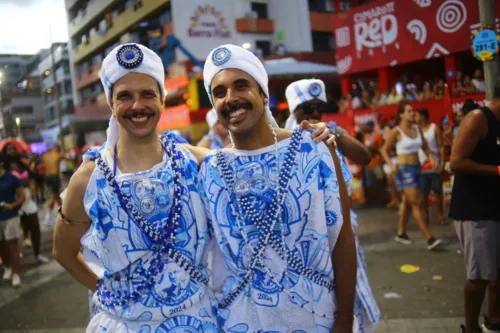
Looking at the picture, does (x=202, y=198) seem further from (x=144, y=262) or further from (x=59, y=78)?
(x=59, y=78)

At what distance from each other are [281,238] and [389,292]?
11.0 ft

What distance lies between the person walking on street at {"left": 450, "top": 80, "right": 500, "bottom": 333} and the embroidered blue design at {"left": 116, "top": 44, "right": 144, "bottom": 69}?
240 cm

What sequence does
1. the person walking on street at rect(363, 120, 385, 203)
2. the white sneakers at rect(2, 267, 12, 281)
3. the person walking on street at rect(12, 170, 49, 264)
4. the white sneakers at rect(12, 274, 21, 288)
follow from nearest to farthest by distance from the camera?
1. the white sneakers at rect(12, 274, 21, 288)
2. the white sneakers at rect(2, 267, 12, 281)
3. the person walking on street at rect(12, 170, 49, 264)
4. the person walking on street at rect(363, 120, 385, 203)

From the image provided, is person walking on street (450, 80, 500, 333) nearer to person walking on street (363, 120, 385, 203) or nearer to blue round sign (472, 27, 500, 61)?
blue round sign (472, 27, 500, 61)

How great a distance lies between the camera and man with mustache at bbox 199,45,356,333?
198cm

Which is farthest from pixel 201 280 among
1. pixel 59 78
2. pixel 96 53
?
pixel 59 78

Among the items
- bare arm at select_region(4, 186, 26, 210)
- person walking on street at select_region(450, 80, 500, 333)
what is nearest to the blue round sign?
person walking on street at select_region(450, 80, 500, 333)

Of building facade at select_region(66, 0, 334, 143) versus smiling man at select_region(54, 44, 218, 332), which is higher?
building facade at select_region(66, 0, 334, 143)

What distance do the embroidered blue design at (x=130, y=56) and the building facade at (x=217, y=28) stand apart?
21.2m

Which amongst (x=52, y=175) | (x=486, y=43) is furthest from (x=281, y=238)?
(x=52, y=175)

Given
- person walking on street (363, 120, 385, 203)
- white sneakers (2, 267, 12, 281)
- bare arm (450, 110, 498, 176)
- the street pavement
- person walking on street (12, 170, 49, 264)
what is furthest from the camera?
person walking on street (363, 120, 385, 203)

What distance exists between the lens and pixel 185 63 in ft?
79.4

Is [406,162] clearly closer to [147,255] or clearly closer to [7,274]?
[147,255]

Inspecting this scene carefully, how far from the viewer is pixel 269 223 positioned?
78.8 inches
